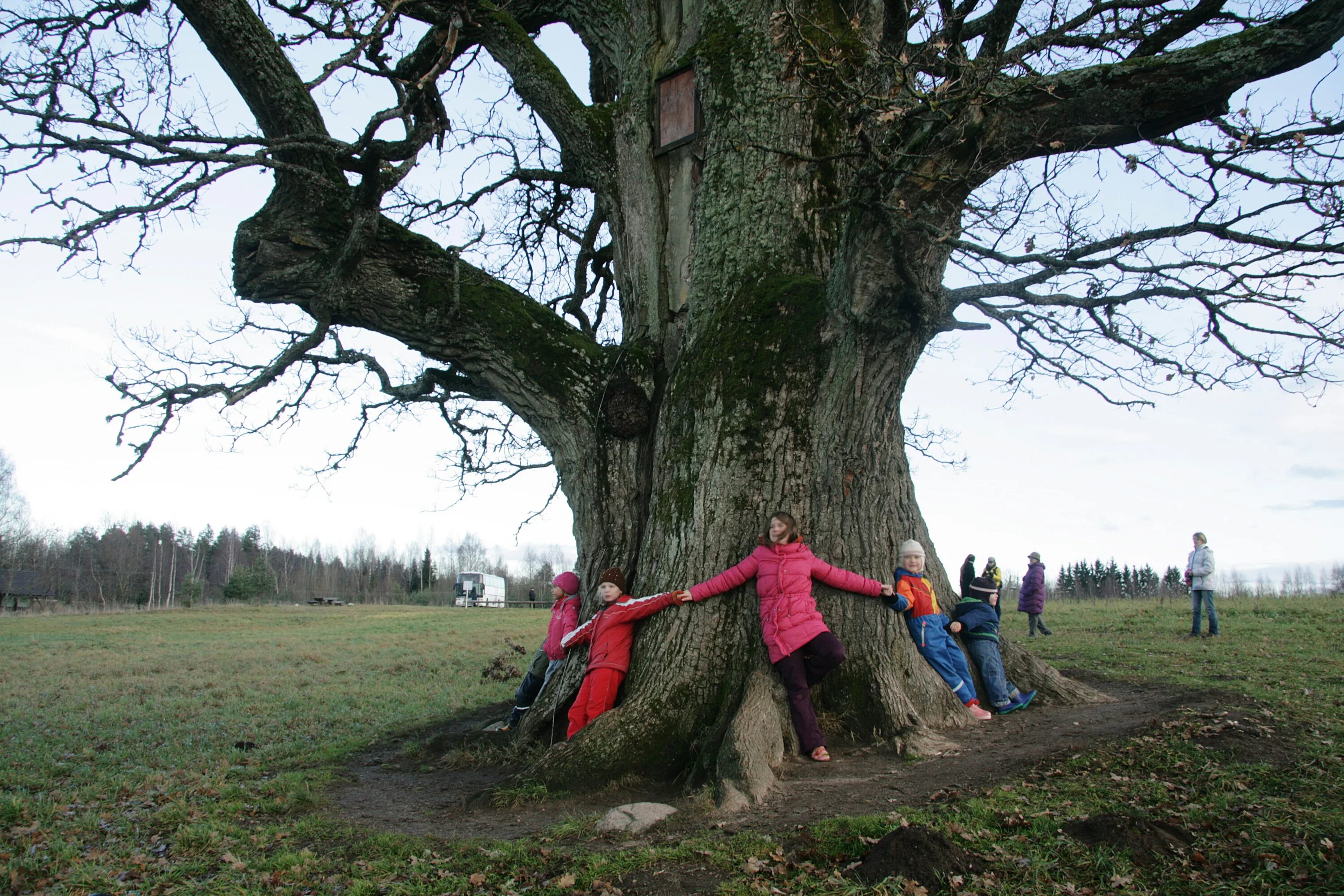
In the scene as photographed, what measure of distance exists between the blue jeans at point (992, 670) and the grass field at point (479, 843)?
4.76 feet

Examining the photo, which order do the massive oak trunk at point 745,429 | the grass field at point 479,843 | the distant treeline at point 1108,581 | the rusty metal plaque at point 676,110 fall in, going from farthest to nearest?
the distant treeline at point 1108,581
the rusty metal plaque at point 676,110
the massive oak trunk at point 745,429
the grass field at point 479,843

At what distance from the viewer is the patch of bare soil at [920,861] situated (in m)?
3.28

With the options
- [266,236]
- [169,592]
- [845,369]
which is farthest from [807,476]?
[169,592]

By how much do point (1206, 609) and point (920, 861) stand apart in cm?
1059

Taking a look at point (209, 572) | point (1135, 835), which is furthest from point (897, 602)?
point (209, 572)

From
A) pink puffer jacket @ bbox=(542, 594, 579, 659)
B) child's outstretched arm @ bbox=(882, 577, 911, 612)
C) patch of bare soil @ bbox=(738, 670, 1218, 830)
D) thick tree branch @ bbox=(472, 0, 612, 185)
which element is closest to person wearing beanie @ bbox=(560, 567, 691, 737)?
pink puffer jacket @ bbox=(542, 594, 579, 659)

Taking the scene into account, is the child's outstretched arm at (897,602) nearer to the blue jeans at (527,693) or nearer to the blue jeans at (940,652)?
the blue jeans at (940,652)

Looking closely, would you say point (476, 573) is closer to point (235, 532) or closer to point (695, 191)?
point (235, 532)

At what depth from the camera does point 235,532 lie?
8988 centimetres

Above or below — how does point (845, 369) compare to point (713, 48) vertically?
below

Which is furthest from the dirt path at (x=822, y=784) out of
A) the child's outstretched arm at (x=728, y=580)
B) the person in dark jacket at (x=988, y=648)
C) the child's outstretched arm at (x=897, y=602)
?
the child's outstretched arm at (x=728, y=580)

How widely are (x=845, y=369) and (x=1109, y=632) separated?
989 cm

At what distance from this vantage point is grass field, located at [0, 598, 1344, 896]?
340cm

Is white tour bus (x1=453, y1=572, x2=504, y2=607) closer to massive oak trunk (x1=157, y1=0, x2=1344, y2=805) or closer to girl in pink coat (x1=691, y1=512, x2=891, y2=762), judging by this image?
massive oak trunk (x1=157, y1=0, x2=1344, y2=805)
